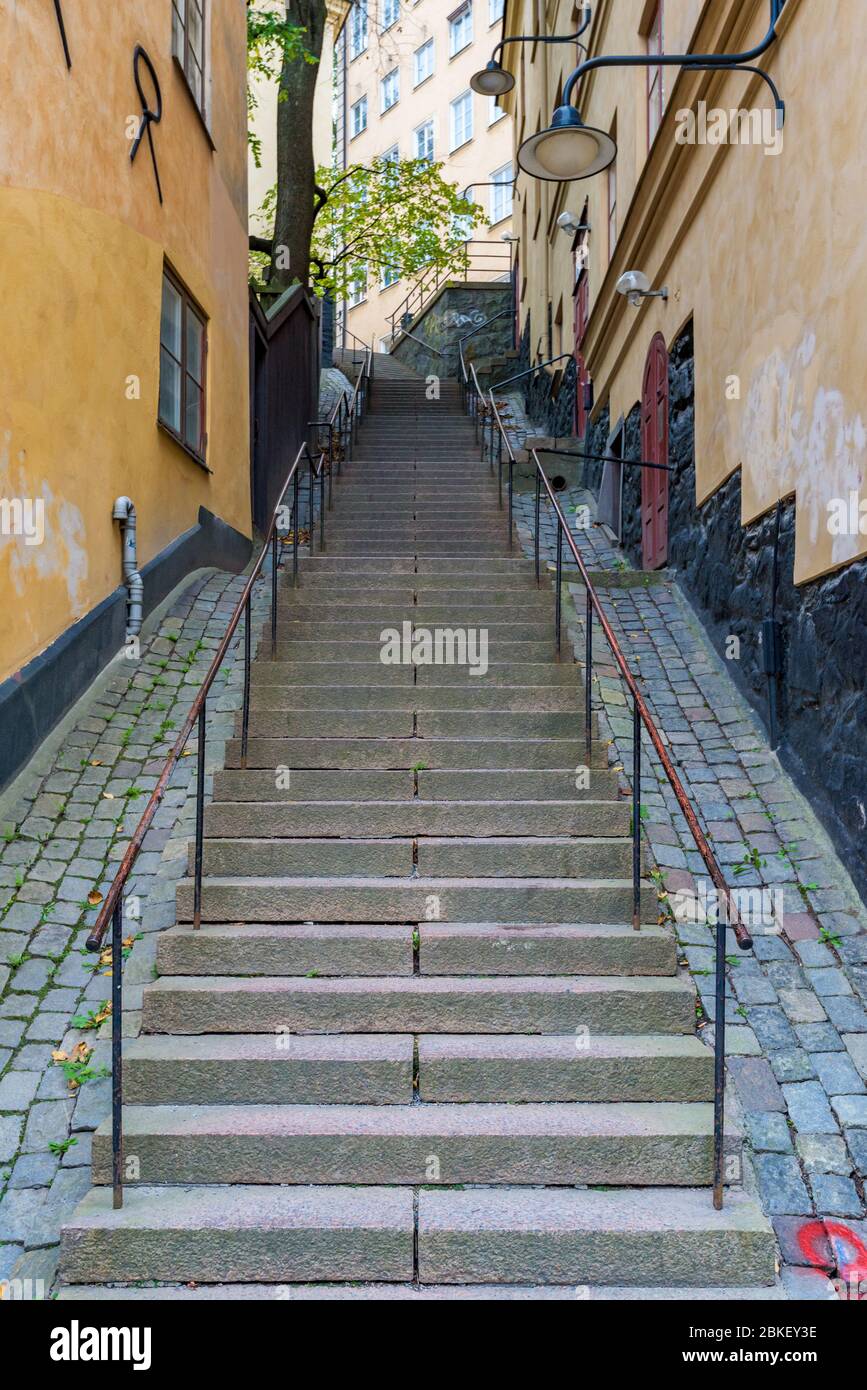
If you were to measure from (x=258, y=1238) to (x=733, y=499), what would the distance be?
17.6 feet

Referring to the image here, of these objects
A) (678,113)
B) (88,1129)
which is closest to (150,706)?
(88,1129)

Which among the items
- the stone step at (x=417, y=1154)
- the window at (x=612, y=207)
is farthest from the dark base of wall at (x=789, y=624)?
the window at (x=612, y=207)

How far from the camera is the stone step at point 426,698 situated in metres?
6.44

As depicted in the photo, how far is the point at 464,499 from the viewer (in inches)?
427

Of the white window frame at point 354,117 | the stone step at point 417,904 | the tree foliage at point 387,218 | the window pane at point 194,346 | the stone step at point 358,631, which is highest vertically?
the white window frame at point 354,117

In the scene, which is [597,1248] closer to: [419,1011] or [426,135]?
[419,1011]

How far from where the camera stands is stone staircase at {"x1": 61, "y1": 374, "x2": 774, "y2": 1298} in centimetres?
343

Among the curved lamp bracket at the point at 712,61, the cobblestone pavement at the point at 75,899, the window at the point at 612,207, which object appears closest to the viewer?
the cobblestone pavement at the point at 75,899

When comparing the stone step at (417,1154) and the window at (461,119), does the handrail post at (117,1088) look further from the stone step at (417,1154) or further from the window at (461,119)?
the window at (461,119)

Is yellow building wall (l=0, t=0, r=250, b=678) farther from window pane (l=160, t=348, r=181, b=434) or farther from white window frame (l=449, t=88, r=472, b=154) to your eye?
white window frame (l=449, t=88, r=472, b=154)

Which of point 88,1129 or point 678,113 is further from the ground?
point 678,113

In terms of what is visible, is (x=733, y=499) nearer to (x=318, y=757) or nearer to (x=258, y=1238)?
(x=318, y=757)

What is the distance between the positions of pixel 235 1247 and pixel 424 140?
3418 centimetres

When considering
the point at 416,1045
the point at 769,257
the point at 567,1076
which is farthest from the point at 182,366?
the point at 567,1076
